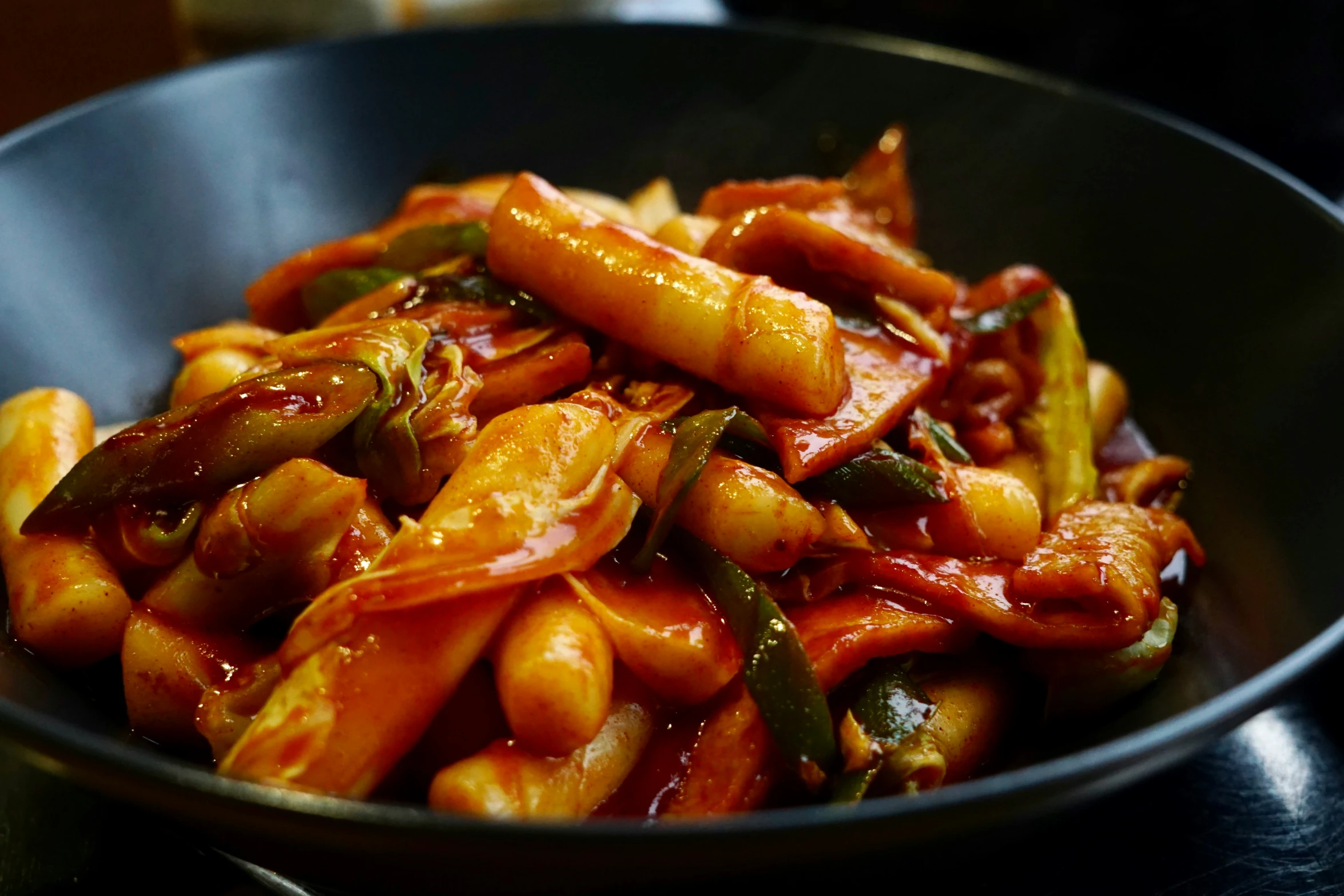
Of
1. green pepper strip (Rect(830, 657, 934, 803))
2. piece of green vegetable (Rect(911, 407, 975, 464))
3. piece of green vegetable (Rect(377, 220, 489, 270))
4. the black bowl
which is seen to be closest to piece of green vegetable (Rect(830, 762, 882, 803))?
green pepper strip (Rect(830, 657, 934, 803))

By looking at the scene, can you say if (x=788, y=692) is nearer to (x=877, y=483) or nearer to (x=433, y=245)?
(x=877, y=483)

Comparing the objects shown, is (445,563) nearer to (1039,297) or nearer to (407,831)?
(407,831)

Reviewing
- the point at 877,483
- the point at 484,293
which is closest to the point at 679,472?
the point at 877,483

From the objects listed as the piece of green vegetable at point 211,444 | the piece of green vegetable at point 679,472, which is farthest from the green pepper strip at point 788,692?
the piece of green vegetable at point 211,444

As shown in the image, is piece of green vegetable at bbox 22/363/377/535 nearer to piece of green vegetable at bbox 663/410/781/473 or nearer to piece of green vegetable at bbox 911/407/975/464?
piece of green vegetable at bbox 663/410/781/473

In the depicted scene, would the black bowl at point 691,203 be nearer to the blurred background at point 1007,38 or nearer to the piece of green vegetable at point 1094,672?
the piece of green vegetable at point 1094,672

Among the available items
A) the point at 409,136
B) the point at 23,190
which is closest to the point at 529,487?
the point at 23,190

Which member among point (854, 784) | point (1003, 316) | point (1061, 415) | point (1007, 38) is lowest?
point (854, 784)
